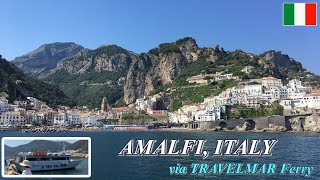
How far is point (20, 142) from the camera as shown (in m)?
6.75

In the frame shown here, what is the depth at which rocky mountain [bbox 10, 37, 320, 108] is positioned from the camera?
85.4m

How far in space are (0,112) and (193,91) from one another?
1438 inches

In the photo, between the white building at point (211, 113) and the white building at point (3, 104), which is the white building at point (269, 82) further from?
the white building at point (3, 104)

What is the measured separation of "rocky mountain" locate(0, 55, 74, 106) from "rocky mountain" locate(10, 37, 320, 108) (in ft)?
49.1

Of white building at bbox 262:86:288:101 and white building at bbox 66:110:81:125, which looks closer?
white building at bbox 262:86:288:101

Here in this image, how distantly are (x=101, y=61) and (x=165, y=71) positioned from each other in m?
58.9

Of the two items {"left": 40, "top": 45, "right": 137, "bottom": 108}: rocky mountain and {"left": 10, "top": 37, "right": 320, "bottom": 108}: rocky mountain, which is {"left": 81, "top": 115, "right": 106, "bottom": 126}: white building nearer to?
{"left": 10, "top": 37, "right": 320, "bottom": 108}: rocky mountain

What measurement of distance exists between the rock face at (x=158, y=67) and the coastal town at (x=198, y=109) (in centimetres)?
1550

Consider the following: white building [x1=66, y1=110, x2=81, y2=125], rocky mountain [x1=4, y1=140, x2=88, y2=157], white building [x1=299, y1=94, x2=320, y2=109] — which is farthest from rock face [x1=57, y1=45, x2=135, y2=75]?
rocky mountain [x1=4, y1=140, x2=88, y2=157]

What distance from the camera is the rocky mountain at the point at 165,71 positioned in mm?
85438

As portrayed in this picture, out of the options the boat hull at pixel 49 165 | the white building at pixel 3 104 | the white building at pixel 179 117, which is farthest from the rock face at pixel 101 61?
the boat hull at pixel 49 165

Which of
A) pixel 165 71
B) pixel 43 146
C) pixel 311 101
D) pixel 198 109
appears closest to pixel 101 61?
pixel 165 71

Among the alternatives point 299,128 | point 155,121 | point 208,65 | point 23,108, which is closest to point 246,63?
point 208,65

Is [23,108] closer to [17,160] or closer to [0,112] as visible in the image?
[0,112]
